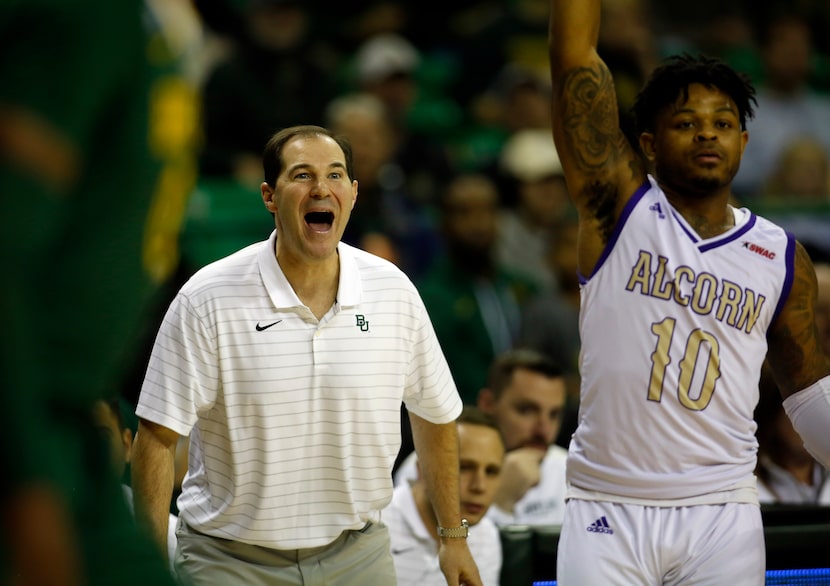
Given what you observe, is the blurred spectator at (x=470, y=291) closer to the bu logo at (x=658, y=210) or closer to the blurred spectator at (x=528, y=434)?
the blurred spectator at (x=528, y=434)

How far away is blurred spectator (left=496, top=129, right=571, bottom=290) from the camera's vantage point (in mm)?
8602

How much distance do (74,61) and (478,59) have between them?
942 centimetres

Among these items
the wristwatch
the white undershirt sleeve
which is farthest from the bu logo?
the wristwatch

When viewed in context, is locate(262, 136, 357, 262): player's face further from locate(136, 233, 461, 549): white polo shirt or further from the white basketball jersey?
the white basketball jersey

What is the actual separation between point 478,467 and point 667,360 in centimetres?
140

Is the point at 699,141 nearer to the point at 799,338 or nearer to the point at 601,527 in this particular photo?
the point at 799,338

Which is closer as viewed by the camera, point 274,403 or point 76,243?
point 76,243

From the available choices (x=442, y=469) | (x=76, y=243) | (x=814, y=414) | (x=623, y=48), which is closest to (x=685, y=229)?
(x=814, y=414)

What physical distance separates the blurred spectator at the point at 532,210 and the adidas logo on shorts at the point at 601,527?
4.36 meters

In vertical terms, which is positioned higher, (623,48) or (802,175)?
(623,48)

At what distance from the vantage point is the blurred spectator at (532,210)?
8602 mm

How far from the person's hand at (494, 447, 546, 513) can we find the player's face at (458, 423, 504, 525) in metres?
0.49

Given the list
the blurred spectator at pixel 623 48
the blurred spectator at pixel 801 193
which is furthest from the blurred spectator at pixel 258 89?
the blurred spectator at pixel 801 193

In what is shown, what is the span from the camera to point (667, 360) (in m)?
→ 4.05
